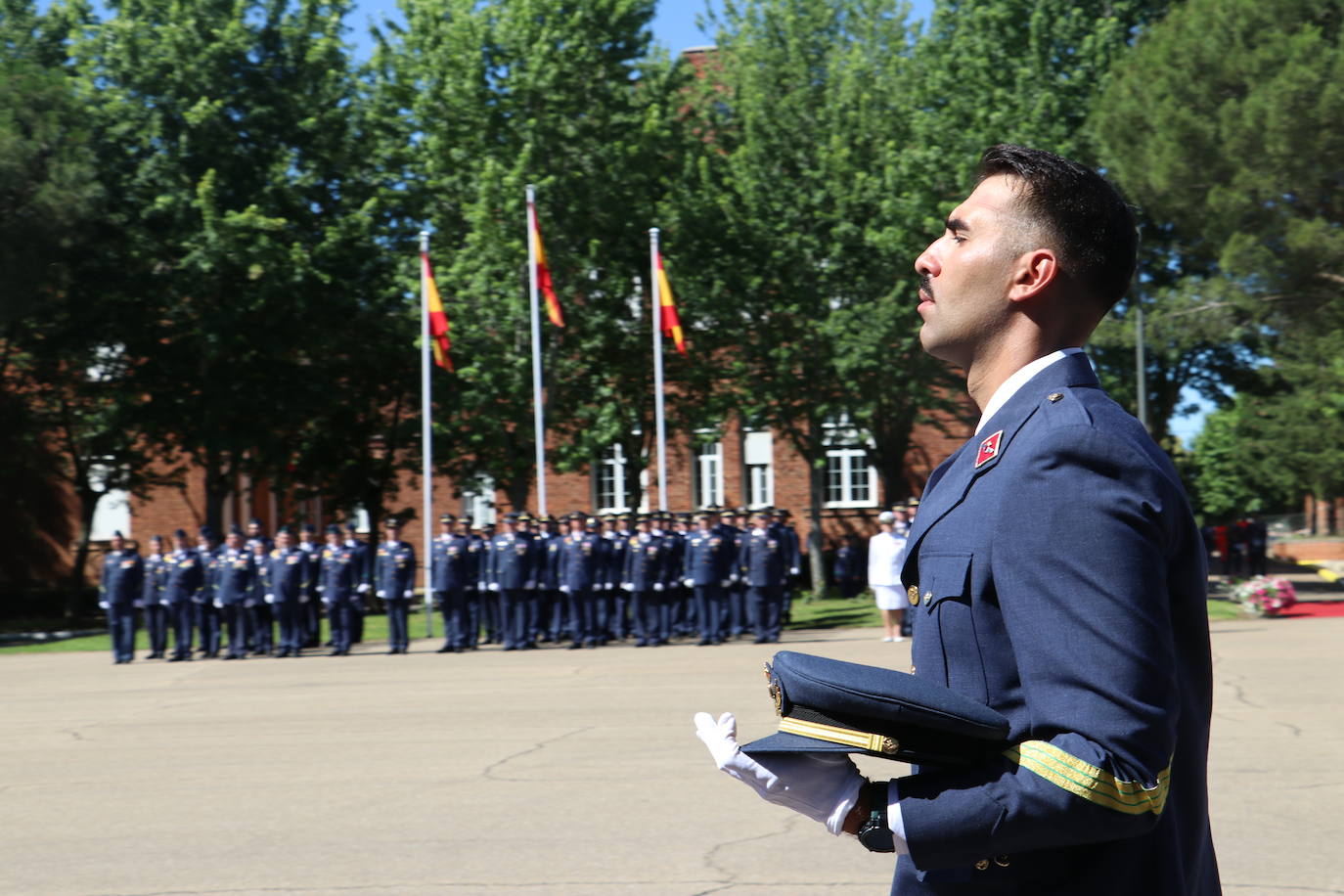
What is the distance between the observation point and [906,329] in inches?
1331

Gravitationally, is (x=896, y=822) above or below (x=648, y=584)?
above

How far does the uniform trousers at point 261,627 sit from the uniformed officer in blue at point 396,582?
5.67 feet

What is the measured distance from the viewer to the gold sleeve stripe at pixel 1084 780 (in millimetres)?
1670

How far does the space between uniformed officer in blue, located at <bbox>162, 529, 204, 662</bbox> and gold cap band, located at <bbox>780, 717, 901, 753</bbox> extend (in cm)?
2134

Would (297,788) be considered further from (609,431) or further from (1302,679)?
(609,431)

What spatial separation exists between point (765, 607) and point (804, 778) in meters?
19.9

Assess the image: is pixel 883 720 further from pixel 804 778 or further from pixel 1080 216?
pixel 1080 216

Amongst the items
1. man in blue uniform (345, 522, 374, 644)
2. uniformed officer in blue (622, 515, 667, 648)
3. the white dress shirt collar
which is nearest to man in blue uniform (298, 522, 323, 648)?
man in blue uniform (345, 522, 374, 644)

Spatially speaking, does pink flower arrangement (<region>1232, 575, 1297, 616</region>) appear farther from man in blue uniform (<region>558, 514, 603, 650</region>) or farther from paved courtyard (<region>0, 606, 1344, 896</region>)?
man in blue uniform (<region>558, 514, 603, 650</region>)

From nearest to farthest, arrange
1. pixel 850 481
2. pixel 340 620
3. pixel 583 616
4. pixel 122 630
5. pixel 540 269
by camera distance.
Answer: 1. pixel 122 630
2. pixel 340 620
3. pixel 583 616
4. pixel 540 269
5. pixel 850 481

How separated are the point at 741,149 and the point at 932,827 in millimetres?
33335

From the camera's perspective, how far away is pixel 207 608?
2206cm

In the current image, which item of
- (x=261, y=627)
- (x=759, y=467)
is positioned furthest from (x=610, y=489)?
(x=261, y=627)

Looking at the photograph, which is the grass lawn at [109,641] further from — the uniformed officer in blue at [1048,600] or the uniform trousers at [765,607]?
the uniformed officer in blue at [1048,600]
